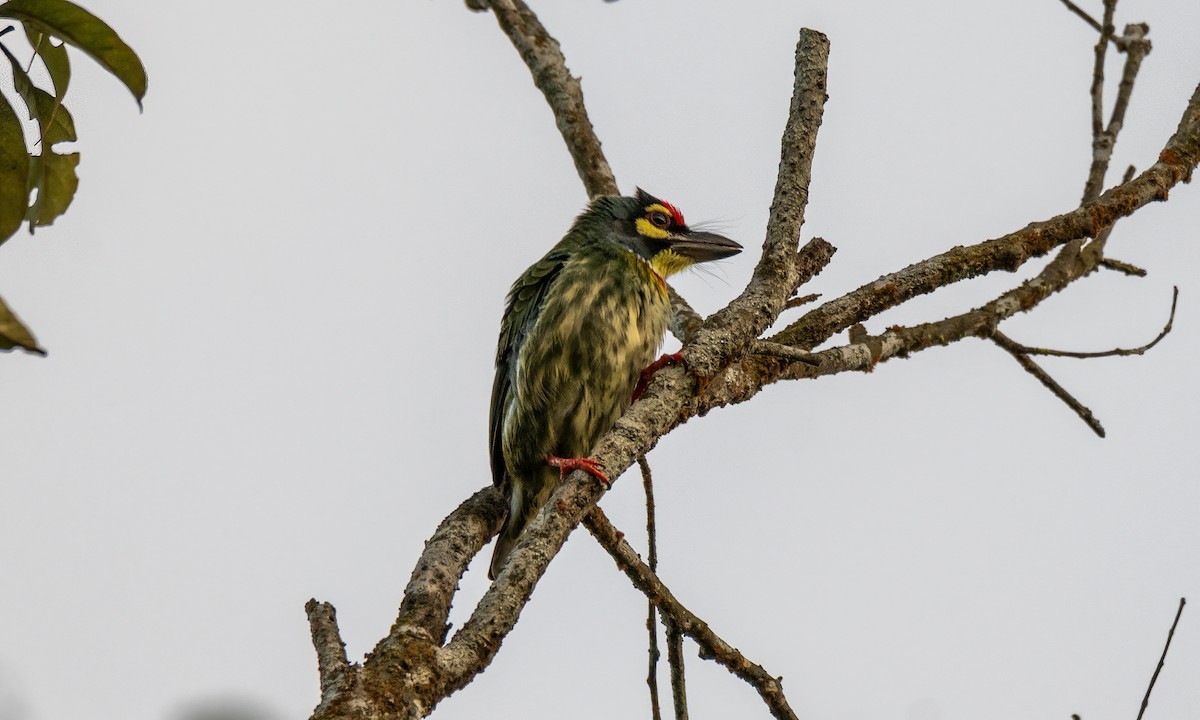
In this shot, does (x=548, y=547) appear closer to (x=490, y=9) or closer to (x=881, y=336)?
(x=881, y=336)

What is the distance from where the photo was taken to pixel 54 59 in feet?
7.58

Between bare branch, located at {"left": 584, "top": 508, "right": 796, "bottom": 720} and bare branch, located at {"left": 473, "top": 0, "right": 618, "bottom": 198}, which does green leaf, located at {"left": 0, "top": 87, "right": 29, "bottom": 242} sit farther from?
bare branch, located at {"left": 473, "top": 0, "right": 618, "bottom": 198}

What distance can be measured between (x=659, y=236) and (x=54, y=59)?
306cm

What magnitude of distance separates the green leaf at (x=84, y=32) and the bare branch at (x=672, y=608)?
140 centimetres

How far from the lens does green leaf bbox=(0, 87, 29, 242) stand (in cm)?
196

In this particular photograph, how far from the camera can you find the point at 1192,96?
4059 mm

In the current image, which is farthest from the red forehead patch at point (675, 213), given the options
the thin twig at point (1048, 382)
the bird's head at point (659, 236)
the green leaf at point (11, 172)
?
the green leaf at point (11, 172)

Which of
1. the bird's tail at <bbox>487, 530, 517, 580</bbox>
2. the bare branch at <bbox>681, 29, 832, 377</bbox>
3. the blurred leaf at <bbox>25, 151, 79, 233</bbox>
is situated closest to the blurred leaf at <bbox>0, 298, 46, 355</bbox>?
the blurred leaf at <bbox>25, 151, 79, 233</bbox>

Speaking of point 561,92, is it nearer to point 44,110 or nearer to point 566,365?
point 566,365

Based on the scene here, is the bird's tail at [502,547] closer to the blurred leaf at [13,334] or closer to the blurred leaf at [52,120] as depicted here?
the blurred leaf at [52,120]

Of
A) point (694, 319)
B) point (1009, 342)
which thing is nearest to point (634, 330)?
point (694, 319)

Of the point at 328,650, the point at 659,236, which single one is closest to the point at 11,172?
the point at 328,650

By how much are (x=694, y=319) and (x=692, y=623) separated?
172 centimetres

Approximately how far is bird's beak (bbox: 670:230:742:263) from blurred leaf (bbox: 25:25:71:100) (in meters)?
3.05
